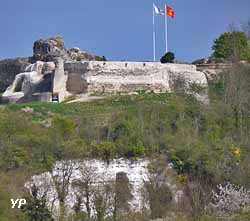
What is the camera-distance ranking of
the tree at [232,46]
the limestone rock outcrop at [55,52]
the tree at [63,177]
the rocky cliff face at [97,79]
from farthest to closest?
the limestone rock outcrop at [55,52] < the tree at [232,46] < the rocky cliff face at [97,79] < the tree at [63,177]

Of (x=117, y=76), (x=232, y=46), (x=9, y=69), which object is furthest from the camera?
(x=9, y=69)

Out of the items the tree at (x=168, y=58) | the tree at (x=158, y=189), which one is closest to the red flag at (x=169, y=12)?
the tree at (x=168, y=58)

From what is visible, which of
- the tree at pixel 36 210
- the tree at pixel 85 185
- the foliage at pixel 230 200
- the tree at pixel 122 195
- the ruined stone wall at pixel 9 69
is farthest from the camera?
the ruined stone wall at pixel 9 69

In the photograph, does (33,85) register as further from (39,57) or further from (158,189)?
(158,189)

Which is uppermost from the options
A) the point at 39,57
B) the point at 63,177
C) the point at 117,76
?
the point at 39,57

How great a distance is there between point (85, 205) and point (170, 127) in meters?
7.22

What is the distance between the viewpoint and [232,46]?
49438mm

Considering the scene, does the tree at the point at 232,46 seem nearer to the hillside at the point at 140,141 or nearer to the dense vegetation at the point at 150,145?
the dense vegetation at the point at 150,145

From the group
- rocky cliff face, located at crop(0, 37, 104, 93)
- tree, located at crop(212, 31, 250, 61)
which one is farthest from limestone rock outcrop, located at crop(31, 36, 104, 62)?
tree, located at crop(212, 31, 250, 61)

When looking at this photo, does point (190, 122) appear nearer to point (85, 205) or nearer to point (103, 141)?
point (103, 141)

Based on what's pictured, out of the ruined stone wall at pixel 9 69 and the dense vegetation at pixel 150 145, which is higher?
the ruined stone wall at pixel 9 69

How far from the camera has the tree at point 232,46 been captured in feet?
153

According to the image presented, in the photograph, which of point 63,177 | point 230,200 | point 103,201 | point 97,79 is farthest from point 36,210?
point 97,79

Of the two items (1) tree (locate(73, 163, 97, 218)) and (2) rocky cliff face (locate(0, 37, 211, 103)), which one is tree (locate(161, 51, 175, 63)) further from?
(1) tree (locate(73, 163, 97, 218))
